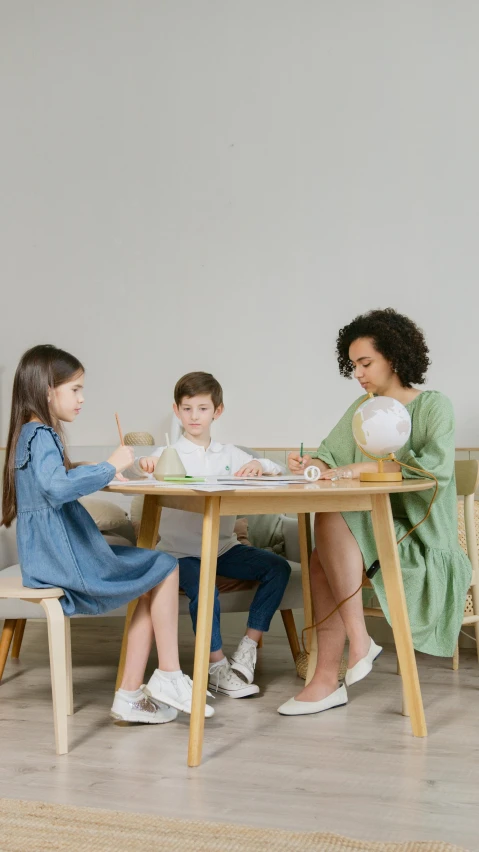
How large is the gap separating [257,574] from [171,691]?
548 mm

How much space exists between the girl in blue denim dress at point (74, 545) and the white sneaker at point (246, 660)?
0.31m

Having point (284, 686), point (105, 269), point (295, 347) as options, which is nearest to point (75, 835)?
point (284, 686)

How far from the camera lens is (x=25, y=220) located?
12.9 feet

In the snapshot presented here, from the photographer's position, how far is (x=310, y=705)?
2.14 meters

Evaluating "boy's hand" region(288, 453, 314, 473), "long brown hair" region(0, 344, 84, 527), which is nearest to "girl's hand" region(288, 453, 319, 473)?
"boy's hand" region(288, 453, 314, 473)

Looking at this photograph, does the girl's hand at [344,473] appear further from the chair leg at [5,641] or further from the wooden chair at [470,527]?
the chair leg at [5,641]

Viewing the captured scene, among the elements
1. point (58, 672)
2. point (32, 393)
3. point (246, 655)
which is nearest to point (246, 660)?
point (246, 655)

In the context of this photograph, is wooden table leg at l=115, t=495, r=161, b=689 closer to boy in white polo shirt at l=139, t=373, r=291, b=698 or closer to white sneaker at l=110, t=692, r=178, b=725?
boy in white polo shirt at l=139, t=373, r=291, b=698

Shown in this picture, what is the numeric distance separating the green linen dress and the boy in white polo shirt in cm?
37

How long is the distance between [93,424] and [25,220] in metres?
0.98

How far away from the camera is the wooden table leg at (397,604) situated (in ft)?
6.35

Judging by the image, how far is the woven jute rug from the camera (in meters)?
1.37

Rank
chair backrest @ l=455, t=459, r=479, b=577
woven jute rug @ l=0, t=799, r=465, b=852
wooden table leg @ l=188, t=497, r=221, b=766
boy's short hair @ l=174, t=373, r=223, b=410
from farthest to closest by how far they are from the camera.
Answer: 1. chair backrest @ l=455, t=459, r=479, b=577
2. boy's short hair @ l=174, t=373, r=223, b=410
3. wooden table leg @ l=188, t=497, r=221, b=766
4. woven jute rug @ l=0, t=799, r=465, b=852

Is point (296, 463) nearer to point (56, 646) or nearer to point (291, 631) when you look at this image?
point (291, 631)
